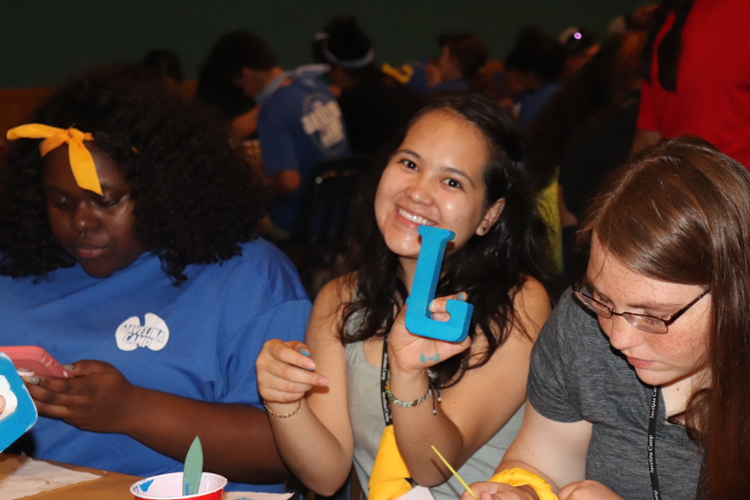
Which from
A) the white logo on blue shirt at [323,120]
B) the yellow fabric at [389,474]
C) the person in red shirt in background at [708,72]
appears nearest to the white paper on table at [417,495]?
the yellow fabric at [389,474]

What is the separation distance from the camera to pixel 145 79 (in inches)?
75.9

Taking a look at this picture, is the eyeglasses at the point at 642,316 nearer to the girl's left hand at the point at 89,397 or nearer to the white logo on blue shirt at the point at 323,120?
the girl's left hand at the point at 89,397

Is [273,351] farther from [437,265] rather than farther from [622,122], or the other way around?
[622,122]

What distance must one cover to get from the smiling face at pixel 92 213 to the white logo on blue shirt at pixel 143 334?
0.51 ft

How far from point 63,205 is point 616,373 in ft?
4.05

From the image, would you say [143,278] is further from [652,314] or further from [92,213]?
[652,314]

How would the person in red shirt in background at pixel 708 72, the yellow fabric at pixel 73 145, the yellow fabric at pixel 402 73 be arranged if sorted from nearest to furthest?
the yellow fabric at pixel 73 145 < the person in red shirt in background at pixel 708 72 < the yellow fabric at pixel 402 73

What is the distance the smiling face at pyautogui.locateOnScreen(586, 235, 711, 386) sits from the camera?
3.74ft

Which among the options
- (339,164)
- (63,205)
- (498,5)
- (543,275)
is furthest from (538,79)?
(63,205)

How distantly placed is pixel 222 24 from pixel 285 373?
598 cm

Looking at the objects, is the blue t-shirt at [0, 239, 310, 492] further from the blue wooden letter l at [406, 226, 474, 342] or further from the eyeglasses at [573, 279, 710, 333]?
the eyeglasses at [573, 279, 710, 333]

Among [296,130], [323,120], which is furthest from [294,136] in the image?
[323,120]

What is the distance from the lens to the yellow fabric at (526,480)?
4.31 ft

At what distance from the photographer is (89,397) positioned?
4.97 feet
